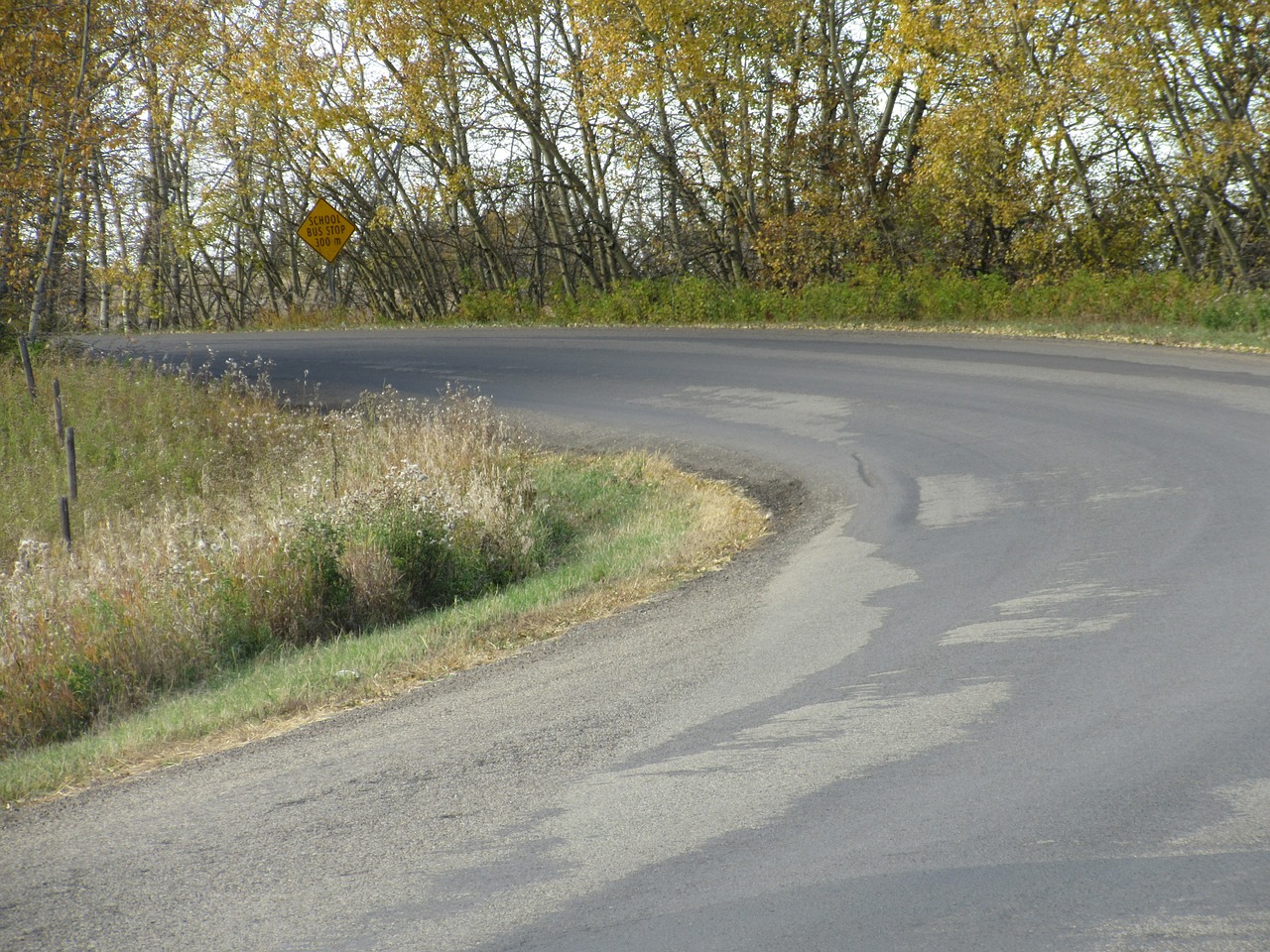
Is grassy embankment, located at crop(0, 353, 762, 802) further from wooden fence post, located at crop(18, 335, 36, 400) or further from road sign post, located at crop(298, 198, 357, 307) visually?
road sign post, located at crop(298, 198, 357, 307)

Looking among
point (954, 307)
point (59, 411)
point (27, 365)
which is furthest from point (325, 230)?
point (954, 307)

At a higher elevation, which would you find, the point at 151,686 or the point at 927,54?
the point at 927,54

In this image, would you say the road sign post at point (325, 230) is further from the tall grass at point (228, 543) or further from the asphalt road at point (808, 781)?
the asphalt road at point (808, 781)

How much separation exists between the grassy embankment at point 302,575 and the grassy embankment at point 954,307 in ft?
32.1

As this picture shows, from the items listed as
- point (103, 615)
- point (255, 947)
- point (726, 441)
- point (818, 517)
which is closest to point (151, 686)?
point (103, 615)

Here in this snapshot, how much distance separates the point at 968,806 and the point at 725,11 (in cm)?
2483

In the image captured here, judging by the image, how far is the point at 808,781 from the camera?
4453 mm

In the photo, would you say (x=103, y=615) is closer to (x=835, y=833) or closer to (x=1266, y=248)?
(x=835, y=833)

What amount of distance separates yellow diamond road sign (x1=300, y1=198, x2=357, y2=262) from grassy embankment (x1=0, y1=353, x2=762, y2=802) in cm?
264

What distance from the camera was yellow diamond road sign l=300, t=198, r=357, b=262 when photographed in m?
16.2

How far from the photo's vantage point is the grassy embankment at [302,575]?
6.87m

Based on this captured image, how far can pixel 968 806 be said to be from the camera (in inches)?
162

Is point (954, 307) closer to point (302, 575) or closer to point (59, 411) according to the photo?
point (59, 411)

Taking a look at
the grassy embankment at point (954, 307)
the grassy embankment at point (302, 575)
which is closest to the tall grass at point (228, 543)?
the grassy embankment at point (302, 575)
